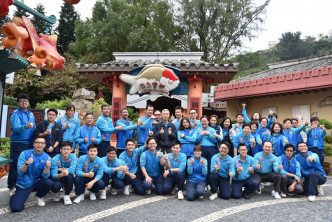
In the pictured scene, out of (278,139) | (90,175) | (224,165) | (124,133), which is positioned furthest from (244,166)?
(90,175)

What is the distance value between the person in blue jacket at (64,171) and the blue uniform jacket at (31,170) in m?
0.17

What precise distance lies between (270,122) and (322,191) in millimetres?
2330

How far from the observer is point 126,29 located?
56.9ft

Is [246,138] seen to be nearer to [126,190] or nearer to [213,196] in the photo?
[213,196]

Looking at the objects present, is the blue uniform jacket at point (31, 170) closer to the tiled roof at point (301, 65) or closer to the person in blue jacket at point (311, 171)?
the person in blue jacket at point (311, 171)

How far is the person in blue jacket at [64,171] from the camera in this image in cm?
458

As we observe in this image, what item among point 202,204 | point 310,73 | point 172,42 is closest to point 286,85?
point 310,73

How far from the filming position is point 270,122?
7359 mm

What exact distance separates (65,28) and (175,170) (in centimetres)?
2427

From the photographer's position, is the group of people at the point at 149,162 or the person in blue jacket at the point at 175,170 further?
the person in blue jacket at the point at 175,170

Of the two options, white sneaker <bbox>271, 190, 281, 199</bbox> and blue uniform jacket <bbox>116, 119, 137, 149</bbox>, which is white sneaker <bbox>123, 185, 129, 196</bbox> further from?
white sneaker <bbox>271, 190, 281, 199</bbox>

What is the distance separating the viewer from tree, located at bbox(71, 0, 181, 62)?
56.5 feet

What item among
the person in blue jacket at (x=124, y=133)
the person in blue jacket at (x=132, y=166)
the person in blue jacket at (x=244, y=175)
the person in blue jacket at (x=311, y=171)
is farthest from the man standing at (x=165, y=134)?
the person in blue jacket at (x=311, y=171)

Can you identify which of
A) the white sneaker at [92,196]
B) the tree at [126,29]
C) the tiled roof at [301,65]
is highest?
the tree at [126,29]
